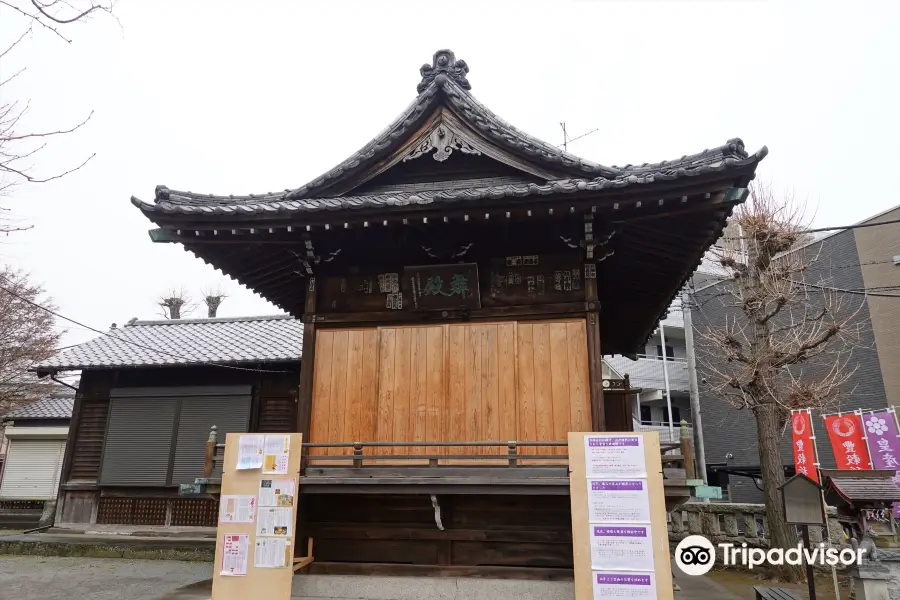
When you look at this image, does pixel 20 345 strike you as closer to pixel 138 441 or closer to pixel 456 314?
pixel 138 441

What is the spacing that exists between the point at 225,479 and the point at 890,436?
1289 centimetres

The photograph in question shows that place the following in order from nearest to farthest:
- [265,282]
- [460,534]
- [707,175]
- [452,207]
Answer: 1. [707,175]
2. [452,207]
3. [460,534]
4. [265,282]

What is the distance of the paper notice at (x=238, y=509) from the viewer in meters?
7.18

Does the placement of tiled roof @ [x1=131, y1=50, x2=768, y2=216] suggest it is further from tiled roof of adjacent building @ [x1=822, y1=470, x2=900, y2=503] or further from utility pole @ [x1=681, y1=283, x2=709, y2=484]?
utility pole @ [x1=681, y1=283, x2=709, y2=484]

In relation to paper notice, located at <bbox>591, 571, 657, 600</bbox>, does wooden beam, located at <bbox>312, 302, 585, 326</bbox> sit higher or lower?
higher

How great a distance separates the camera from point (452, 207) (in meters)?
7.16

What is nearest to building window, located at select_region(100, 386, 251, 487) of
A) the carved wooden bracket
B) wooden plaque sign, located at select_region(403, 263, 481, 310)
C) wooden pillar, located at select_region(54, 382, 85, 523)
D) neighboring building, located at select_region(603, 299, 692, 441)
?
wooden pillar, located at select_region(54, 382, 85, 523)

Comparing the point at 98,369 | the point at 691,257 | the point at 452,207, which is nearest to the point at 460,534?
the point at 452,207

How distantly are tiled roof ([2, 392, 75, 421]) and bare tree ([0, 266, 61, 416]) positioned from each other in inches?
28.7

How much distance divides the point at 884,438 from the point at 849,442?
0.76m

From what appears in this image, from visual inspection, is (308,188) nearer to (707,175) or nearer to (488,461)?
(488,461)

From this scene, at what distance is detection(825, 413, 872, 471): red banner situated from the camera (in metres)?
12.2

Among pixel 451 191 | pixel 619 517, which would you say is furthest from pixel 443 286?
pixel 619 517

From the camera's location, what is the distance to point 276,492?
7230mm
